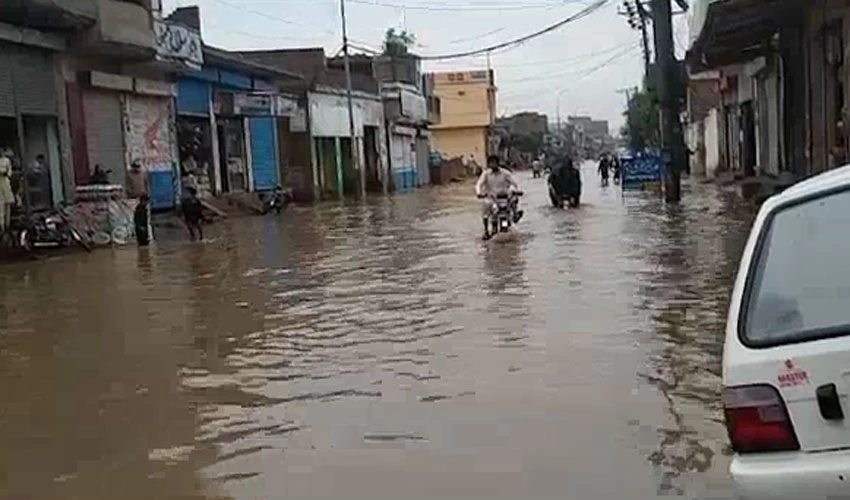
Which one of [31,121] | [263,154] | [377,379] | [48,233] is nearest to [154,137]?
[31,121]

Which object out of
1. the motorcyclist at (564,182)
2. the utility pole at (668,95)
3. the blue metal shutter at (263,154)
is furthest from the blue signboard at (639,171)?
the blue metal shutter at (263,154)

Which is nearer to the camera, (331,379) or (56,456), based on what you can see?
(56,456)

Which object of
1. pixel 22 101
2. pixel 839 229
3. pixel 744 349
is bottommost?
pixel 744 349

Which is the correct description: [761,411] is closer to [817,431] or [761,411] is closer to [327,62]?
[817,431]

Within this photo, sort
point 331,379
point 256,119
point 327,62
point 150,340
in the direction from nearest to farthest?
point 331,379 → point 150,340 → point 256,119 → point 327,62

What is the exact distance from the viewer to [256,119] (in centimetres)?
4009

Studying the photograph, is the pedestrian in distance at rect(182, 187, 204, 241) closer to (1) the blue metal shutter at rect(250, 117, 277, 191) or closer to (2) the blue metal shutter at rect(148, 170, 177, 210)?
(2) the blue metal shutter at rect(148, 170, 177, 210)

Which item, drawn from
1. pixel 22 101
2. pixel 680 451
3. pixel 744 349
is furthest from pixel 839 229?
pixel 22 101

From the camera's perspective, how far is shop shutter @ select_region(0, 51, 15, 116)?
22156 mm

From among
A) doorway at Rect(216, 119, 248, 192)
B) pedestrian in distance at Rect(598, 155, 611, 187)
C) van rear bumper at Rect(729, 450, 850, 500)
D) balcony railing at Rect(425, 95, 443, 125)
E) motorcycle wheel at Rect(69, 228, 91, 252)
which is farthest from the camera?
balcony railing at Rect(425, 95, 443, 125)

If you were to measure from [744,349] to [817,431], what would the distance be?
1.17 feet

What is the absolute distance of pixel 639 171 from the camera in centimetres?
3609

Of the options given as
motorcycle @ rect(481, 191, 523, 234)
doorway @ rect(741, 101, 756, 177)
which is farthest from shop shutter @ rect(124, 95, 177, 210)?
doorway @ rect(741, 101, 756, 177)

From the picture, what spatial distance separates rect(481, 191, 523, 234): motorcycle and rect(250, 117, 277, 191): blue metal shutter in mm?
19991
